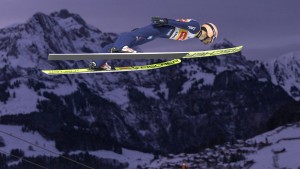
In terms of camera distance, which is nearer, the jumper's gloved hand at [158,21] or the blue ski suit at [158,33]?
the blue ski suit at [158,33]

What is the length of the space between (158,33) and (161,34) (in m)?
0.21

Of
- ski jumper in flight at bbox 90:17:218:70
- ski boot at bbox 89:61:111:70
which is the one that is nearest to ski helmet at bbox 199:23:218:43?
ski jumper in flight at bbox 90:17:218:70

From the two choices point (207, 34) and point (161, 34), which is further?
point (207, 34)

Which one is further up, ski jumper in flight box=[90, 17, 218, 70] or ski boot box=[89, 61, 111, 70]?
ski jumper in flight box=[90, 17, 218, 70]

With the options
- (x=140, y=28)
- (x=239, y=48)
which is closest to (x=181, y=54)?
(x=140, y=28)

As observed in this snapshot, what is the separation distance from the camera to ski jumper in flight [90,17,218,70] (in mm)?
16531

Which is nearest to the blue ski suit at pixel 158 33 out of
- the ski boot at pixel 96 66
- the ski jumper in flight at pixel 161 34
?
the ski jumper in flight at pixel 161 34

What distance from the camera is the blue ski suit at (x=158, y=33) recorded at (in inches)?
652

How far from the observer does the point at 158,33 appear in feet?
56.8

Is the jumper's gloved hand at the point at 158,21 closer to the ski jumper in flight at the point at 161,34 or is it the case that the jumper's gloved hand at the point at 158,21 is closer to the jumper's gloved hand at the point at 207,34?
the ski jumper in flight at the point at 161,34

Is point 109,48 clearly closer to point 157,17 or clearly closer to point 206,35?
point 157,17

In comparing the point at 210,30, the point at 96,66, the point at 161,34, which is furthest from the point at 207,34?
the point at 96,66

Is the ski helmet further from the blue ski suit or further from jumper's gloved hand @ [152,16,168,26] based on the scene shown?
jumper's gloved hand @ [152,16,168,26]

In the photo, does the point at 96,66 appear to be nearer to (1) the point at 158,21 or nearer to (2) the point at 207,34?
(1) the point at 158,21
